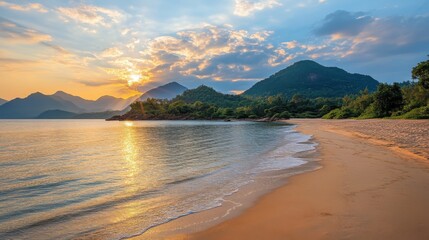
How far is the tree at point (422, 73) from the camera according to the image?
50056 millimetres

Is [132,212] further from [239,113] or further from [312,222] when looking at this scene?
[239,113]

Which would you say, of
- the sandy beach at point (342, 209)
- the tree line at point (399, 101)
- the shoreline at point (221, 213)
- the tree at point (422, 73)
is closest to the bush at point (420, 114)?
the tree line at point (399, 101)

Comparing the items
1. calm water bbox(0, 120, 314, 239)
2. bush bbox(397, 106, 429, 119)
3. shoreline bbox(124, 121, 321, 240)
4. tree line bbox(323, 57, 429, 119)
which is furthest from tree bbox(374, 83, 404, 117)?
shoreline bbox(124, 121, 321, 240)

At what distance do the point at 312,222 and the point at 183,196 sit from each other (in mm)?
4786

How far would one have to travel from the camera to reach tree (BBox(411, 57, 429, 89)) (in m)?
50.1

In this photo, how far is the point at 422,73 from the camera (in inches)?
2003

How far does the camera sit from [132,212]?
26.1ft

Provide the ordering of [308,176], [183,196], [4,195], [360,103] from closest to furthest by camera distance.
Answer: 1. [183,196]
2. [4,195]
3. [308,176]
4. [360,103]

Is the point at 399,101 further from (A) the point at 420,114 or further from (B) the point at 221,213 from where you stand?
(B) the point at 221,213

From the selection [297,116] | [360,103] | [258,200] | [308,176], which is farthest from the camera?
[297,116]

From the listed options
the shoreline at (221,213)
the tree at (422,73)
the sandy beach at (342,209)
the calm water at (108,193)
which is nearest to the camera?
the sandy beach at (342,209)

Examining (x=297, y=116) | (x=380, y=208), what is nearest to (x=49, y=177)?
(x=380, y=208)

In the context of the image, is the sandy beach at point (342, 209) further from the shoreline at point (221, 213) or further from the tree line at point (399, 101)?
the tree line at point (399, 101)

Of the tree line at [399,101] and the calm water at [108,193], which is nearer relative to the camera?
the calm water at [108,193]
